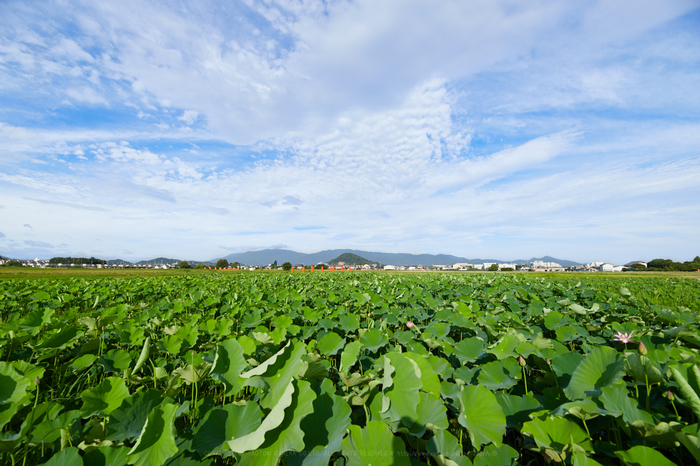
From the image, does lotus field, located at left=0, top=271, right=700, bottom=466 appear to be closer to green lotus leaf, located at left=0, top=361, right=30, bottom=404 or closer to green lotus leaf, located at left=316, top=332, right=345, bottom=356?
green lotus leaf, located at left=0, top=361, right=30, bottom=404

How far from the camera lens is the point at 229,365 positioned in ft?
5.82

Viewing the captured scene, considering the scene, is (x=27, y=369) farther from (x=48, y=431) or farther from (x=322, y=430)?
(x=322, y=430)

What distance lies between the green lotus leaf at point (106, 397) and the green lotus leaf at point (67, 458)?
49 cm

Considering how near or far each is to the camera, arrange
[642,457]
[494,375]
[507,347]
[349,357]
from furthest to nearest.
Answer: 1. [507,347]
2. [494,375]
3. [349,357]
4. [642,457]

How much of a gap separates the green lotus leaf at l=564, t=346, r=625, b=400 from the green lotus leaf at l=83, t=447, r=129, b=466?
227 centimetres

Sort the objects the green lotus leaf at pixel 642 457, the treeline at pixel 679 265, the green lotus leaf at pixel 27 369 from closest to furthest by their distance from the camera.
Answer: the green lotus leaf at pixel 642 457 < the green lotus leaf at pixel 27 369 < the treeline at pixel 679 265

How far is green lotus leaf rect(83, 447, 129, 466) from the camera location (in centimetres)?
121

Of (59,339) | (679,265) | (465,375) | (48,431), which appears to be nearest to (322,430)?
(465,375)

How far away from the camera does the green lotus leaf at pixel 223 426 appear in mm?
1274

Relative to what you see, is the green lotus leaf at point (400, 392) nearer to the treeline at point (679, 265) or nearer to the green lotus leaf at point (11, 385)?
the green lotus leaf at point (11, 385)

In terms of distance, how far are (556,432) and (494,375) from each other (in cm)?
73

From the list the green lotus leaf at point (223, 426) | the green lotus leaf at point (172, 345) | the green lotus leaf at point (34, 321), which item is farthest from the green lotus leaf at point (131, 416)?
the green lotus leaf at point (34, 321)

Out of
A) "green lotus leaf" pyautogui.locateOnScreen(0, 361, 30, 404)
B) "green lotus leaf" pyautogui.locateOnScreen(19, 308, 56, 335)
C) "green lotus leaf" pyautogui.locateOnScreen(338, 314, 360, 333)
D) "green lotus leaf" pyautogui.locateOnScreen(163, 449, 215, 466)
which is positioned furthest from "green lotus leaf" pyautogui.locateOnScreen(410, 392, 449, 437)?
"green lotus leaf" pyautogui.locateOnScreen(19, 308, 56, 335)

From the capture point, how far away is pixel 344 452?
1.18 m
